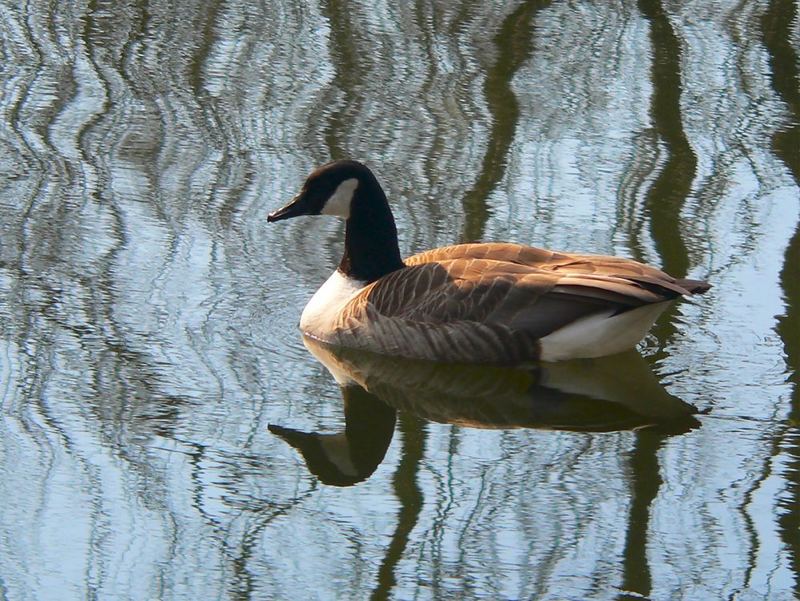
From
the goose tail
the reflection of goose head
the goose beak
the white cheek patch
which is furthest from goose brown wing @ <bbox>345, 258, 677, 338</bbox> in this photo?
the reflection of goose head

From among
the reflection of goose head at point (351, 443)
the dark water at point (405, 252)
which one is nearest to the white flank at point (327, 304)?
the dark water at point (405, 252)

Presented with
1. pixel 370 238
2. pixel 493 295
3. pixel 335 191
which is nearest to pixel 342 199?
pixel 335 191

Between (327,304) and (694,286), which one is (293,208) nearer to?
(327,304)

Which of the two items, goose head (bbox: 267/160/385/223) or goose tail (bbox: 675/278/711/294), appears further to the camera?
goose head (bbox: 267/160/385/223)

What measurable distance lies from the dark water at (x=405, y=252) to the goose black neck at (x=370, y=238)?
0.40 metres

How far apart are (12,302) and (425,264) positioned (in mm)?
2072

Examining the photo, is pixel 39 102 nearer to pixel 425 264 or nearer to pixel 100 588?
pixel 425 264

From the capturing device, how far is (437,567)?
5809mm

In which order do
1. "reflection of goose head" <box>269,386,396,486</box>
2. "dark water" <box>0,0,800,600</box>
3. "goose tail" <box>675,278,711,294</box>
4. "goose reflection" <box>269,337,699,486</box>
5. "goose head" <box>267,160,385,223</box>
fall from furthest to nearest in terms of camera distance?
"goose head" <box>267,160,385,223</box> < "goose tail" <box>675,278,711,294</box> < "goose reflection" <box>269,337,699,486</box> < "reflection of goose head" <box>269,386,396,486</box> < "dark water" <box>0,0,800,600</box>

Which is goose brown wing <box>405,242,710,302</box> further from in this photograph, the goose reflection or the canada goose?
the goose reflection

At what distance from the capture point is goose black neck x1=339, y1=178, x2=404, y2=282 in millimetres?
8422

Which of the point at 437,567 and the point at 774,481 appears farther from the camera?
the point at 774,481

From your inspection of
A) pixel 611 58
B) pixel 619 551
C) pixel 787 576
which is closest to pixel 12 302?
pixel 619 551

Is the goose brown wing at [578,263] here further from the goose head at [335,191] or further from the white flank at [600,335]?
the goose head at [335,191]
